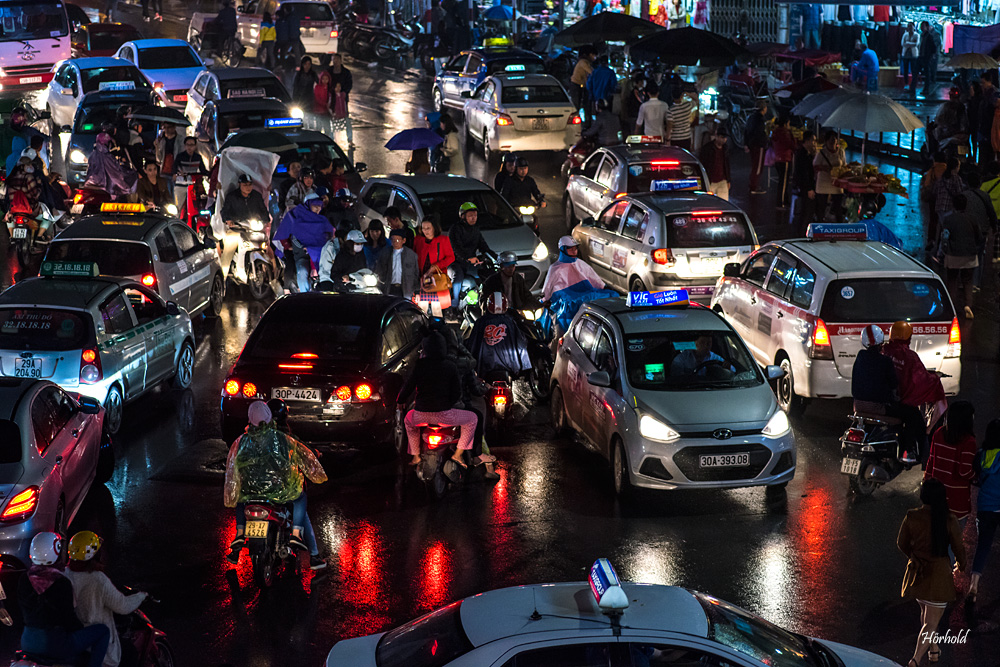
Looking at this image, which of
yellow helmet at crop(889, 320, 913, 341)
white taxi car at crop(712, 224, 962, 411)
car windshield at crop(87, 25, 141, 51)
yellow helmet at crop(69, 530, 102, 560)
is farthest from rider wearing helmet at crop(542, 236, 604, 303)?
car windshield at crop(87, 25, 141, 51)

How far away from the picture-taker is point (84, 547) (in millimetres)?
7031

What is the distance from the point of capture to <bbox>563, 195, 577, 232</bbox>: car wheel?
22391mm

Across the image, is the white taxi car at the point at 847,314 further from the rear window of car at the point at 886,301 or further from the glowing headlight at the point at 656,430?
the glowing headlight at the point at 656,430

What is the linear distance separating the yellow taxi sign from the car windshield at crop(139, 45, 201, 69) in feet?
47.2

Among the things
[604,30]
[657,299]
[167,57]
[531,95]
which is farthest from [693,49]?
[657,299]

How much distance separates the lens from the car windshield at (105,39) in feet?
127

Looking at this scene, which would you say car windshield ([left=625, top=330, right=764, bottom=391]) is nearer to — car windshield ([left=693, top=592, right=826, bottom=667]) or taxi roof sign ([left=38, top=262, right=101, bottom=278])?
car windshield ([left=693, top=592, right=826, bottom=667])

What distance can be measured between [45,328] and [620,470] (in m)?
5.73

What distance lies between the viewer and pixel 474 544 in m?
10.3

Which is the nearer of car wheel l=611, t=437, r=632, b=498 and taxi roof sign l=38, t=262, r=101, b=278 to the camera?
car wheel l=611, t=437, r=632, b=498

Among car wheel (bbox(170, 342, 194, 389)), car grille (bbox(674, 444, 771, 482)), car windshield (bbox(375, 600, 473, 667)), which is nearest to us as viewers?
car windshield (bbox(375, 600, 473, 667))

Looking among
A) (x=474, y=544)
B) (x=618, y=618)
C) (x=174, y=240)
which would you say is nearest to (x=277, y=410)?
(x=474, y=544)

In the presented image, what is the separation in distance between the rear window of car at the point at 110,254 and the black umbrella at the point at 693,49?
51.5 ft

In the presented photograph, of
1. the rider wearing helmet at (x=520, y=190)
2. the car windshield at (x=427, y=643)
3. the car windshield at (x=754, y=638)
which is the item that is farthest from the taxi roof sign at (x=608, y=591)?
the rider wearing helmet at (x=520, y=190)
